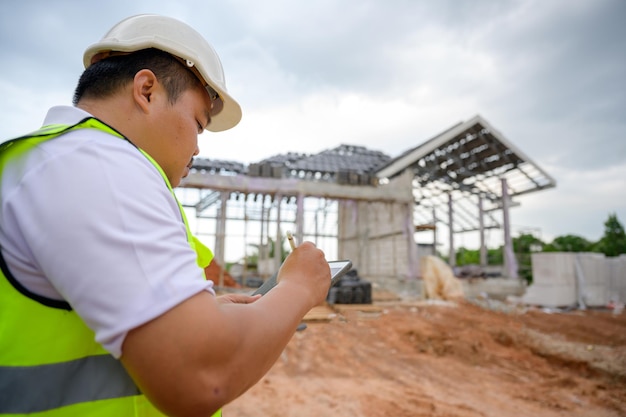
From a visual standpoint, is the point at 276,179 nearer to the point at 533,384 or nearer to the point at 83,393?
the point at 533,384

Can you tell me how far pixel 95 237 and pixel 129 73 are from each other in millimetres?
610

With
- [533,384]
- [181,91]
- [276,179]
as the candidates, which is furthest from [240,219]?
[181,91]

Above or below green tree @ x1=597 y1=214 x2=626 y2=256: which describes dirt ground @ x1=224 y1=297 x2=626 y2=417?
below

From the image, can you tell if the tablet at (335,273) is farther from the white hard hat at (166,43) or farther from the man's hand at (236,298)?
the white hard hat at (166,43)

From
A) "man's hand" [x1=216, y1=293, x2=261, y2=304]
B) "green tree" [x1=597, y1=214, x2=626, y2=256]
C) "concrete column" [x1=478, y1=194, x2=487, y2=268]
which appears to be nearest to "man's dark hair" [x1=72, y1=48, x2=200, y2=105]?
"man's hand" [x1=216, y1=293, x2=261, y2=304]

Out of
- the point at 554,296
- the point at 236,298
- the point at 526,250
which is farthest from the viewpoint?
the point at 526,250

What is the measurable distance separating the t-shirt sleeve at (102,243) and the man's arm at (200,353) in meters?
0.03

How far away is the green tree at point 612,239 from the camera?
21.4 meters

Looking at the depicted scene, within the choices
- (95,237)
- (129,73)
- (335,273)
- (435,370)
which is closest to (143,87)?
(129,73)

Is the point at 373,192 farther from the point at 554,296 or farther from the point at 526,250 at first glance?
the point at 526,250

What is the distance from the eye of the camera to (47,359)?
706mm

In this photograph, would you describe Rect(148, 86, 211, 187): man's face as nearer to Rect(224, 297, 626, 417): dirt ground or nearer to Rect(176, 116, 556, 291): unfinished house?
Rect(224, 297, 626, 417): dirt ground

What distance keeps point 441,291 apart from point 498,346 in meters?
6.61

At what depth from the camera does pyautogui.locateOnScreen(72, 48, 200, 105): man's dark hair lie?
1.00 metres
